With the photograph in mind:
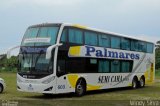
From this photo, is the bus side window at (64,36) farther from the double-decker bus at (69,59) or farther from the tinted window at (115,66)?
the tinted window at (115,66)

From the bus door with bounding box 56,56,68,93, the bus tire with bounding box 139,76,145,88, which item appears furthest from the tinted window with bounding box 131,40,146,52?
the bus door with bounding box 56,56,68,93

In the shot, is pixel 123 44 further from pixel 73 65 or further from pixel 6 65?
pixel 6 65

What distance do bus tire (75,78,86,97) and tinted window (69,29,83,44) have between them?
2.23 metres

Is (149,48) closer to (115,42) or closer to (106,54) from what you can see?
(115,42)

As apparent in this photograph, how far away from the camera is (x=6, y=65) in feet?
317

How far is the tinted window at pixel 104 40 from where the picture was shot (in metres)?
25.6

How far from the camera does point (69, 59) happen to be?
2233 centimetres

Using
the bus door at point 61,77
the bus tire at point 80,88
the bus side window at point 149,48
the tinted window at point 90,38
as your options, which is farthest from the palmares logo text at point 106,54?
the bus side window at point 149,48

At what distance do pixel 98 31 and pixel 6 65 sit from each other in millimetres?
73456

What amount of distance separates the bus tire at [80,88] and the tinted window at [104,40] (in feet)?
9.96

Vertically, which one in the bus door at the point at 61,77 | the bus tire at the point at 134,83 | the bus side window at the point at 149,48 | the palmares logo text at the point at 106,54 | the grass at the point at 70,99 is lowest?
the grass at the point at 70,99

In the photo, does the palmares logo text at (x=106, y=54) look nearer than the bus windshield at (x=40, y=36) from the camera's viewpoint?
No

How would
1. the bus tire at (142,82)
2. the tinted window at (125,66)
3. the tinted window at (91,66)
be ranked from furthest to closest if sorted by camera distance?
the bus tire at (142,82) → the tinted window at (125,66) → the tinted window at (91,66)

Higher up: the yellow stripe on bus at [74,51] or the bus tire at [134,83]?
the yellow stripe on bus at [74,51]
